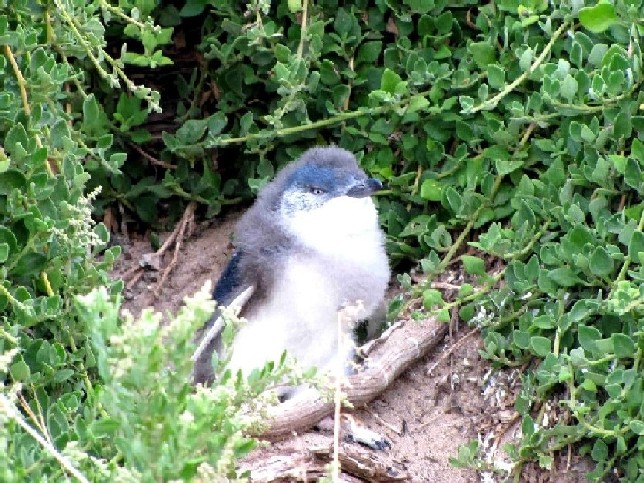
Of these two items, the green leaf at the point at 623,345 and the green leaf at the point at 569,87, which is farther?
the green leaf at the point at 569,87

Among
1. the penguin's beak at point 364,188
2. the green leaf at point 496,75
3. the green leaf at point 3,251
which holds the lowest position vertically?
the penguin's beak at point 364,188

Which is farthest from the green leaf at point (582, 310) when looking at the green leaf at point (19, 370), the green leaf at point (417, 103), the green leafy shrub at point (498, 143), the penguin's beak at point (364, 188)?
the green leaf at point (19, 370)

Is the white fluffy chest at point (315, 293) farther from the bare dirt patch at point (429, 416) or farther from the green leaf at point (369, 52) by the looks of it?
the green leaf at point (369, 52)

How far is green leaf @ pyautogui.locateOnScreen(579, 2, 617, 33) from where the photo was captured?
5230 millimetres

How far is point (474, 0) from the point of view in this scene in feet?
19.8

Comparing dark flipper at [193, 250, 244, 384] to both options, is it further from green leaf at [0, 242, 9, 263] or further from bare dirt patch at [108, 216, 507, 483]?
green leaf at [0, 242, 9, 263]

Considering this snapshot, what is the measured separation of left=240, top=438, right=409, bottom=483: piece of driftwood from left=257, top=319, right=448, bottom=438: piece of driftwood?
177mm

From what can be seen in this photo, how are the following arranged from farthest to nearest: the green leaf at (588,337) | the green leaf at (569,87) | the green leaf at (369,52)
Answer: the green leaf at (369,52), the green leaf at (569,87), the green leaf at (588,337)

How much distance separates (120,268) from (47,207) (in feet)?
5.86

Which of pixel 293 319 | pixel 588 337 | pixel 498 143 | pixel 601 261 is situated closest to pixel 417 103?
pixel 498 143

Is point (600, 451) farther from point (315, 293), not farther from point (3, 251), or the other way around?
point (3, 251)

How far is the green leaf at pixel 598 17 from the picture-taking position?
206 inches

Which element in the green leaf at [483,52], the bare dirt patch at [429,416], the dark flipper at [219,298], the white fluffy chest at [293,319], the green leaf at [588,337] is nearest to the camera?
the green leaf at [588,337]

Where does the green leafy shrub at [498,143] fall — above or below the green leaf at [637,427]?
above
